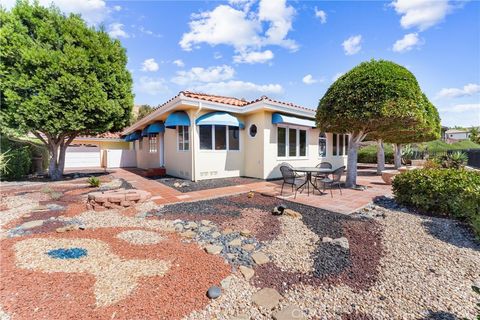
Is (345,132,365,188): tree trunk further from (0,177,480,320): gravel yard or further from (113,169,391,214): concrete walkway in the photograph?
(0,177,480,320): gravel yard

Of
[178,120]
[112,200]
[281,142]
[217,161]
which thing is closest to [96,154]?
[178,120]

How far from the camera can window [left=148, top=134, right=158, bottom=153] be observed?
739 inches

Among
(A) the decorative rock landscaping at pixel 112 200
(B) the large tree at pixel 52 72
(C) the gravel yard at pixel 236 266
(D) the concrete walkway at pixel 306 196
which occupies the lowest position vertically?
(C) the gravel yard at pixel 236 266

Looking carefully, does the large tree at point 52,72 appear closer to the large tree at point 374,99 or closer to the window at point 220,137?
the window at point 220,137

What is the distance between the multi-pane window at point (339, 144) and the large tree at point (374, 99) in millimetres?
8423

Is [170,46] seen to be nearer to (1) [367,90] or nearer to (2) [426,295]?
(1) [367,90]

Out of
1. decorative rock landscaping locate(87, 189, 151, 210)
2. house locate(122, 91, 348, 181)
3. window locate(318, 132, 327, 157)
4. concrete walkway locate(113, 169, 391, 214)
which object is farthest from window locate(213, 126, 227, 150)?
window locate(318, 132, 327, 157)

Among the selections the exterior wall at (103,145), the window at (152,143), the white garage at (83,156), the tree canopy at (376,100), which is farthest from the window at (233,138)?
the white garage at (83,156)

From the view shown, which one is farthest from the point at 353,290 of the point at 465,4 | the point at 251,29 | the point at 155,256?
the point at 251,29

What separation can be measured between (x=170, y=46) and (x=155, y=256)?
13415 mm

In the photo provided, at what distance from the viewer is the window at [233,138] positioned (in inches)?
543

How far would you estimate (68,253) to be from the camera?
4234 mm

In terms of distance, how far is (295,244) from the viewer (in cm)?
483

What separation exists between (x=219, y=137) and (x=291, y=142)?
16.8 ft
